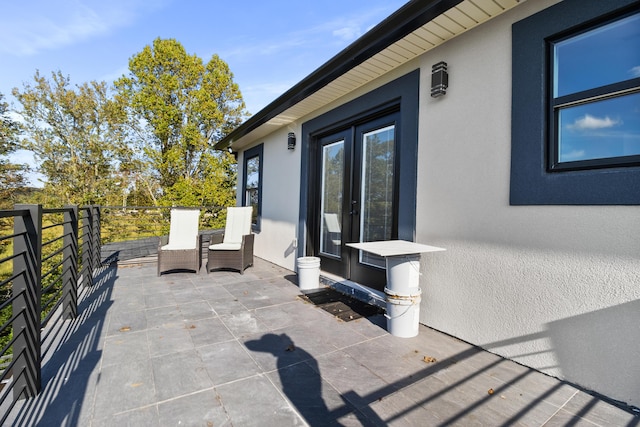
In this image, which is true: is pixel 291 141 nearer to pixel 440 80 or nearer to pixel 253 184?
pixel 253 184

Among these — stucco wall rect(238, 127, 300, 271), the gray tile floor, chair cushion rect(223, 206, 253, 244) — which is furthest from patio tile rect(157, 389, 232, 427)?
chair cushion rect(223, 206, 253, 244)

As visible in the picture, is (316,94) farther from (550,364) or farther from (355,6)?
(550,364)

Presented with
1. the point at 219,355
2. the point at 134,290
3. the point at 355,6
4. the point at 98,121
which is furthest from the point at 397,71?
the point at 98,121

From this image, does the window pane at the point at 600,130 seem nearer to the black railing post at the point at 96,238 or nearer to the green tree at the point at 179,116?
the black railing post at the point at 96,238

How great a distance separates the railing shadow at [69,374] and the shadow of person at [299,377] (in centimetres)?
114

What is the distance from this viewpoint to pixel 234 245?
18.1 feet

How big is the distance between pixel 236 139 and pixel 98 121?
9.75 metres

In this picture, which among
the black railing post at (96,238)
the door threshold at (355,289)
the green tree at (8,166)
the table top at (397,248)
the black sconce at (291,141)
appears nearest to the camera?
the table top at (397,248)

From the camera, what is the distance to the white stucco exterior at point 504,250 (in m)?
1.91

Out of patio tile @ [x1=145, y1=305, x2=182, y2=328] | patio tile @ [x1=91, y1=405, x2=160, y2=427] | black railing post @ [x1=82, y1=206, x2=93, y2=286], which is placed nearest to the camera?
patio tile @ [x1=91, y1=405, x2=160, y2=427]

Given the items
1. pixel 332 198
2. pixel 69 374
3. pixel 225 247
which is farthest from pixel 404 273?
pixel 225 247

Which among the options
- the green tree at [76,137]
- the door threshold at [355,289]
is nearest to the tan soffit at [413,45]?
the door threshold at [355,289]

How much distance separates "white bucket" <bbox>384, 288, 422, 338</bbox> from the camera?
110 inches

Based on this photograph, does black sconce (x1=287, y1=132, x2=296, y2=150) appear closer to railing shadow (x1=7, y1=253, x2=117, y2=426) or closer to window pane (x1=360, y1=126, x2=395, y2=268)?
window pane (x1=360, y1=126, x2=395, y2=268)
